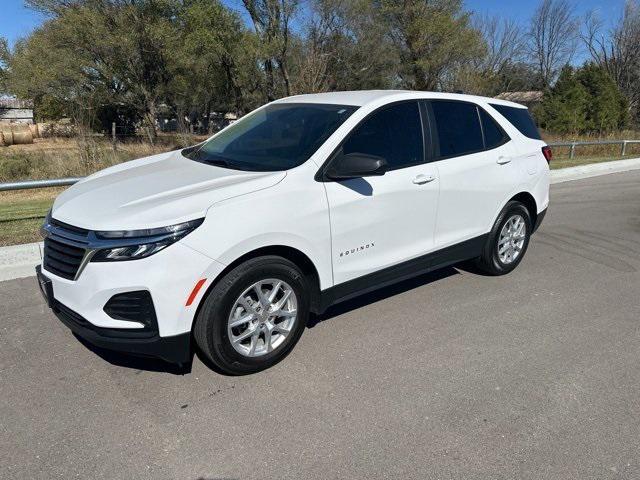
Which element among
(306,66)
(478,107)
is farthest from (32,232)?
(306,66)

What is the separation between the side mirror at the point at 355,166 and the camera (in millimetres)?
3346

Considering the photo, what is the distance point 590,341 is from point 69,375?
12.5 ft

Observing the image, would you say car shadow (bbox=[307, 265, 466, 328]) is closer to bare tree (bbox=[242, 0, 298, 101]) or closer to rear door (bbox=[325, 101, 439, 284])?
rear door (bbox=[325, 101, 439, 284])

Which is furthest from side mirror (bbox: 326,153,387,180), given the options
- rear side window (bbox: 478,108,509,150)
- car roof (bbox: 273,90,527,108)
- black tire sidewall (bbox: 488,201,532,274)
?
black tire sidewall (bbox: 488,201,532,274)

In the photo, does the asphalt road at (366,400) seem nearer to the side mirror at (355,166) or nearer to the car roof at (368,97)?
the side mirror at (355,166)

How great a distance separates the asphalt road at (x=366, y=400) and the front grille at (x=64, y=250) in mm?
769

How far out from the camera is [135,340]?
9.40 ft

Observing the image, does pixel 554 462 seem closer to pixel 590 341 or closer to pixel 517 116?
pixel 590 341

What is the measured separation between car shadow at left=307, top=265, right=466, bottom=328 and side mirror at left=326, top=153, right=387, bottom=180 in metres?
1.26

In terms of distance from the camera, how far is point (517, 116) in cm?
528

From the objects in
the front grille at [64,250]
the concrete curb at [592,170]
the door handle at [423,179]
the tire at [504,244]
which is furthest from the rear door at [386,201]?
the concrete curb at [592,170]

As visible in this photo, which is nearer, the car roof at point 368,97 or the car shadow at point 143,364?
the car shadow at point 143,364

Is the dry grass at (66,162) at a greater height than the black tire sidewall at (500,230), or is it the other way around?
the dry grass at (66,162)

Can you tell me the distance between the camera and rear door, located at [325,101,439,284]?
3516 millimetres
